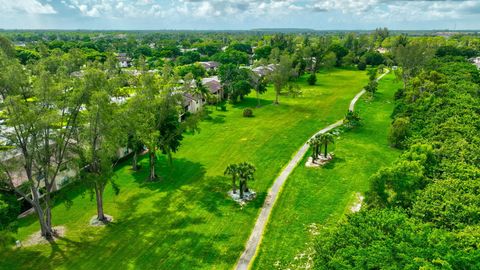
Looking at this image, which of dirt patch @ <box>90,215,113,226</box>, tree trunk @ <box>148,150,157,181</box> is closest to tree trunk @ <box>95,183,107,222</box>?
dirt patch @ <box>90,215,113,226</box>

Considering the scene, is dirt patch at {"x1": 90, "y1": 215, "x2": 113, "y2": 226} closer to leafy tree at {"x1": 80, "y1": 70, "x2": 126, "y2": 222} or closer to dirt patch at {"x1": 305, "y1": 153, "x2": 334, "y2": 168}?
leafy tree at {"x1": 80, "y1": 70, "x2": 126, "y2": 222}

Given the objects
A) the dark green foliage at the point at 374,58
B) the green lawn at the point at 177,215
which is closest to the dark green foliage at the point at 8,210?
the green lawn at the point at 177,215

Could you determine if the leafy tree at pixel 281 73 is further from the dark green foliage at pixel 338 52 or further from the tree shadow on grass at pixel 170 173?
the dark green foliage at pixel 338 52

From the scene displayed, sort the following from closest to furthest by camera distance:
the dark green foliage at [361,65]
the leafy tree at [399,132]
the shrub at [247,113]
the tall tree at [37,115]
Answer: the tall tree at [37,115] → the leafy tree at [399,132] → the shrub at [247,113] → the dark green foliage at [361,65]

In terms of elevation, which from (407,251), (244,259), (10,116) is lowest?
(244,259)

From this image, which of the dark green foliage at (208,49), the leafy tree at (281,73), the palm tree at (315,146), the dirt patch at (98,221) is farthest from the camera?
the dark green foliage at (208,49)

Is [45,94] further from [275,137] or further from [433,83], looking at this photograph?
[433,83]

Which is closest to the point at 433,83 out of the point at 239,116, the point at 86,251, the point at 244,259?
the point at 239,116
